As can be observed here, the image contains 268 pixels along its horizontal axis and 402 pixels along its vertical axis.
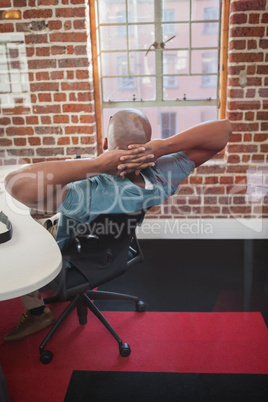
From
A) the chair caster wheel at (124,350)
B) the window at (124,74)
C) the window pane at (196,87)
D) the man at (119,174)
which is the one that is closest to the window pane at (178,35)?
the window pane at (196,87)

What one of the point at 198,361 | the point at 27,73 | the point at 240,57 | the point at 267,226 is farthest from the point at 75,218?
the point at 267,226

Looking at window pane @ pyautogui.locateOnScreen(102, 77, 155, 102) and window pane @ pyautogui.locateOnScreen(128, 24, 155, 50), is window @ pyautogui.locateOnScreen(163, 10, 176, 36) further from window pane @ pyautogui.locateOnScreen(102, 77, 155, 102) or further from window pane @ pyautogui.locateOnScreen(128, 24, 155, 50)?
window pane @ pyautogui.locateOnScreen(102, 77, 155, 102)

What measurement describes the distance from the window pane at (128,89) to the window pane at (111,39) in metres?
0.23

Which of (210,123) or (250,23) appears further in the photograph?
(250,23)

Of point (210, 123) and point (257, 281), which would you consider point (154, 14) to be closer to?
point (210, 123)

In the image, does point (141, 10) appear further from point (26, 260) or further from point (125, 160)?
point (26, 260)

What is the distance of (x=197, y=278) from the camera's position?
8.45 feet

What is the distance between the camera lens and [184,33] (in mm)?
2814

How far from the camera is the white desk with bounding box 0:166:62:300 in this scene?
1052mm

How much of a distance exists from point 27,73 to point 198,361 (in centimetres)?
226

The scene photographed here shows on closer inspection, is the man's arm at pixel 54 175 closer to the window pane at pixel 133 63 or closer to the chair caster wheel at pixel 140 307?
the chair caster wheel at pixel 140 307

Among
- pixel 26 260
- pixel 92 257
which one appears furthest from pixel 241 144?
pixel 26 260

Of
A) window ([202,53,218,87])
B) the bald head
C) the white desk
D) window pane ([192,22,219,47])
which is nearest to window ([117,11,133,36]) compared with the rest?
window pane ([192,22,219,47])

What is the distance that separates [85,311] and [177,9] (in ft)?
7.23
